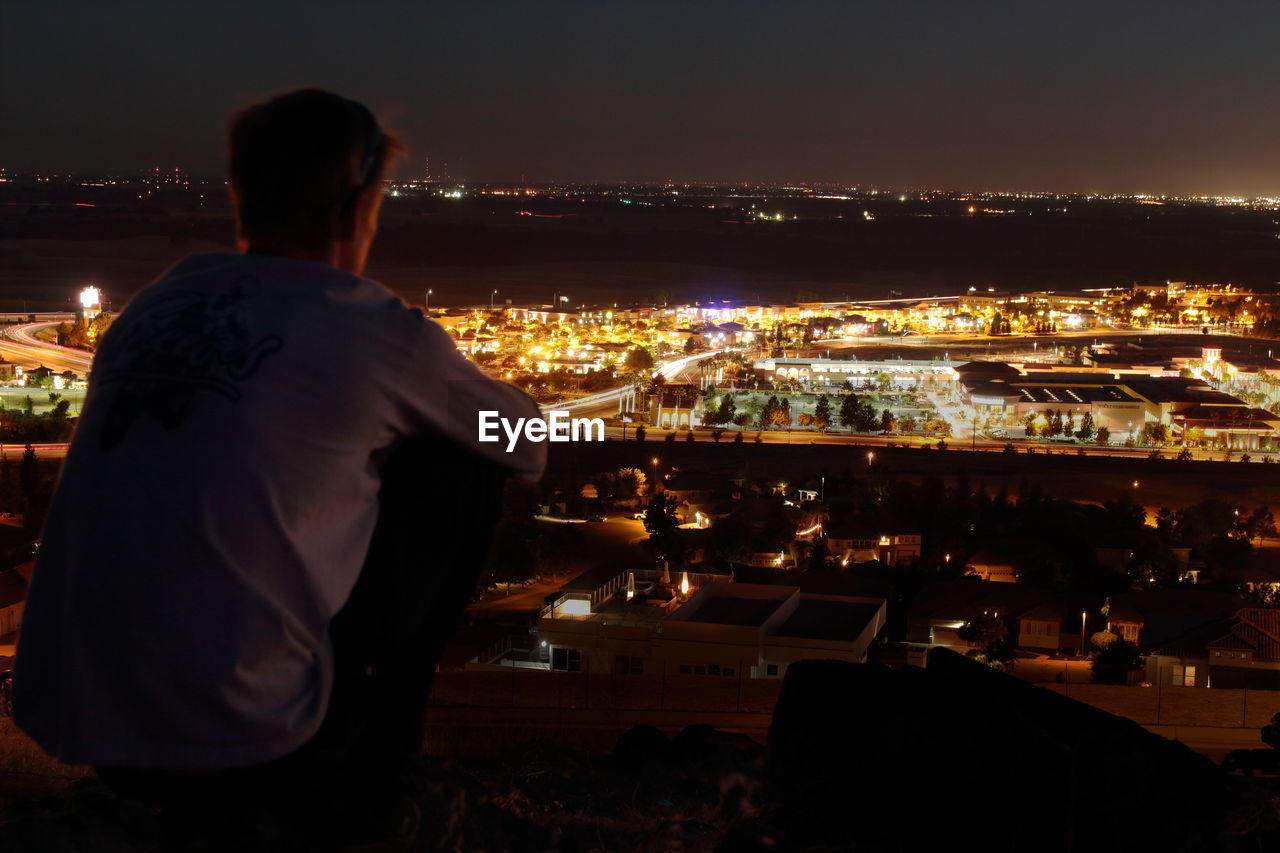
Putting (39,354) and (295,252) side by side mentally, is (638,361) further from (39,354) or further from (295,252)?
(295,252)

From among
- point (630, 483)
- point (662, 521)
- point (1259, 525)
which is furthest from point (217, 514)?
point (1259, 525)

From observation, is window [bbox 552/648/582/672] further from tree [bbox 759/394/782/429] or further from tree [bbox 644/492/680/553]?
tree [bbox 759/394/782/429]

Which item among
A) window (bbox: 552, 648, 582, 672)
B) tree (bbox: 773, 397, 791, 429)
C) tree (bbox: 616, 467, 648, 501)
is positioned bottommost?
window (bbox: 552, 648, 582, 672)

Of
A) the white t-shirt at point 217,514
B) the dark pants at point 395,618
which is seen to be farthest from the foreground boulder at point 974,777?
the white t-shirt at point 217,514

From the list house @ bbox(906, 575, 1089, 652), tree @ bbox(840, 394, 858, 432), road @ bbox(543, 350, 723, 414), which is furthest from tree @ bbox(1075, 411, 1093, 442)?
house @ bbox(906, 575, 1089, 652)

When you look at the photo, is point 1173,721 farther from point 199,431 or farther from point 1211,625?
Result: point 199,431

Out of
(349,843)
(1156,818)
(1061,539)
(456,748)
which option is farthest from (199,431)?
(1061,539)
